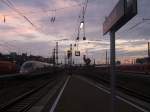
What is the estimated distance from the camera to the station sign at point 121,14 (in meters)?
9.35

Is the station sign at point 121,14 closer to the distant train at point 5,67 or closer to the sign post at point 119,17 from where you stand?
the sign post at point 119,17

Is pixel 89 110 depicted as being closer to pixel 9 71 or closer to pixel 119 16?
pixel 119 16

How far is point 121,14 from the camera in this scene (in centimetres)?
1017

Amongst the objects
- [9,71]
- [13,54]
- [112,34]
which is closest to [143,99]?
[112,34]

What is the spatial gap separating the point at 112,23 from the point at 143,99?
634 inches

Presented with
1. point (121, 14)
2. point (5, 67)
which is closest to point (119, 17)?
point (121, 14)

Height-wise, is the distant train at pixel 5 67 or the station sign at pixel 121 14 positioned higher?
the station sign at pixel 121 14

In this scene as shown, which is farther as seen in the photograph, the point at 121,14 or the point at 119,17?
the point at 119,17

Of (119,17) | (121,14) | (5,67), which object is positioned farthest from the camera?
(5,67)

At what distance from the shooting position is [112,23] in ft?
37.5

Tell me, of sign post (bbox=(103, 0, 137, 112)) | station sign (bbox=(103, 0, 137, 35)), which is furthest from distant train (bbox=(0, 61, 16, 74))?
station sign (bbox=(103, 0, 137, 35))

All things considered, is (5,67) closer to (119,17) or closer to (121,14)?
(119,17)

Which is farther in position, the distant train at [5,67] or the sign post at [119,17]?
the distant train at [5,67]

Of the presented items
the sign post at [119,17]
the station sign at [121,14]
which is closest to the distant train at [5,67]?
the sign post at [119,17]
